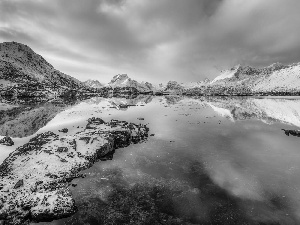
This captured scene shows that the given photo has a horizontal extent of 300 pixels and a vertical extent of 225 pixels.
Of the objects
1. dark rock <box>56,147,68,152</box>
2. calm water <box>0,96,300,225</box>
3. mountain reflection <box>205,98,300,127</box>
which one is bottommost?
calm water <box>0,96,300,225</box>

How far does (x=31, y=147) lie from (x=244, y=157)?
25.2 metres

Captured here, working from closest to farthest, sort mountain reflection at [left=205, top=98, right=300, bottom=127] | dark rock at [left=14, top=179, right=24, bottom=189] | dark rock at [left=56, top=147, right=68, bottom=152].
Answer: dark rock at [left=14, top=179, right=24, bottom=189], dark rock at [left=56, top=147, right=68, bottom=152], mountain reflection at [left=205, top=98, right=300, bottom=127]

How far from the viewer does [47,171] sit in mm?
19375

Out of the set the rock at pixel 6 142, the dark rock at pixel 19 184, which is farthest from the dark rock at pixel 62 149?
the rock at pixel 6 142

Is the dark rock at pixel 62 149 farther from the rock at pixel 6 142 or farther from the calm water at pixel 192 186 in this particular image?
the rock at pixel 6 142

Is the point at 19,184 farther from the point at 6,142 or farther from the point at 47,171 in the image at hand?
the point at 6,142

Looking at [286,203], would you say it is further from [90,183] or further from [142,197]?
[90,183]

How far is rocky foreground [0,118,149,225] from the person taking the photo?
14.5 metres

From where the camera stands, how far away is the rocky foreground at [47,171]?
Answer: 14.5m

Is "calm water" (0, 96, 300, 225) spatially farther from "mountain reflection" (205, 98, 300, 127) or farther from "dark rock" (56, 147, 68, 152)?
"mountain reflection" (205, 98, 300, 127)

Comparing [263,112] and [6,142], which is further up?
[263,112]

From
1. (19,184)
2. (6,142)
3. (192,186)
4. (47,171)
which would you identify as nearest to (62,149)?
(47,171)

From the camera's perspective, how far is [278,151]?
29.1 m

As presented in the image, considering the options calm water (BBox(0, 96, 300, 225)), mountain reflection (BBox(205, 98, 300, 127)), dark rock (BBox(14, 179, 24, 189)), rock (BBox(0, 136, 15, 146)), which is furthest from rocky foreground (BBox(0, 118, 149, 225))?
mountain reflection (BBox(205, 98, 300, 127))
